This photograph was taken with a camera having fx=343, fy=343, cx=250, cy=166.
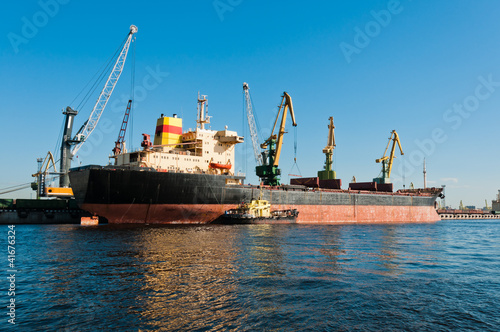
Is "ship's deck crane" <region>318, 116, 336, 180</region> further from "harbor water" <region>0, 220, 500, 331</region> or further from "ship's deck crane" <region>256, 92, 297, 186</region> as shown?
"harbor water" <region>0, 220, 500, 331</region>

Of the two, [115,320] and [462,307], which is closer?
[115,320]

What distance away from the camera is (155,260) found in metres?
19.0

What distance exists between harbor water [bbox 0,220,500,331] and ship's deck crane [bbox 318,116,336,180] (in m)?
49.5

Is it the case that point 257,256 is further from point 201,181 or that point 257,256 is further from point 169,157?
point 169,157

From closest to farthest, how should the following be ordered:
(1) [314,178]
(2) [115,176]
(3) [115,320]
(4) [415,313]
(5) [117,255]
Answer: (3) [115,320]
(4) [415,313]
(5) [117,255]
(2) [115,176]
(1) [314,178]

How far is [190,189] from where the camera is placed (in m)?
40.7

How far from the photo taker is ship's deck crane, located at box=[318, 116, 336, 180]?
73375 millimetres

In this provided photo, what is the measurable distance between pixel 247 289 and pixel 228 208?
30857mm

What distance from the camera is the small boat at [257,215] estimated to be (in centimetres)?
4300

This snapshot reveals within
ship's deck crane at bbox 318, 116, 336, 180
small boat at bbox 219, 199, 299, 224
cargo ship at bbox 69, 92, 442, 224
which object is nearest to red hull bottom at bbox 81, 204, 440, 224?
cargo ship at bbox 69, 92, 442, 224

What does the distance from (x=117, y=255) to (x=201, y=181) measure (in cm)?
2160

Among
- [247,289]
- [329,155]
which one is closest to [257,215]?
[247,289]

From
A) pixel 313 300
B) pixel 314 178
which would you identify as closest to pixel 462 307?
pixel 313 300

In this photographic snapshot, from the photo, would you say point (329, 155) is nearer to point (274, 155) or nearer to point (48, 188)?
point (274, 155)
